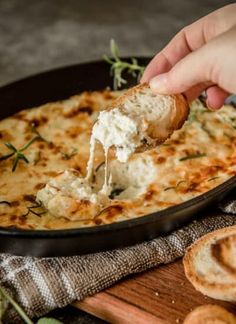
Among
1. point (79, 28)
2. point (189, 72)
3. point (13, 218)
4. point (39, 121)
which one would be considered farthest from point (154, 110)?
point (79, 28)

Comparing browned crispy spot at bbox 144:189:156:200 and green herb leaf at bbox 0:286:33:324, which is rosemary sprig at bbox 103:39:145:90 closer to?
browned crispy spot at bbox 144:189:156:200

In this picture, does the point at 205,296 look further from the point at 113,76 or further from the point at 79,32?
the point at 79,32

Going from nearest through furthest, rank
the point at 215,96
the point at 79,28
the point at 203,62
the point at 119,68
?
the point at 203,62, the point at 215,96, the point at 119,68, the point at 79,28

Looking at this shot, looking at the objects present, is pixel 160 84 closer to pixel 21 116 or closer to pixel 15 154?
pixel 15 154

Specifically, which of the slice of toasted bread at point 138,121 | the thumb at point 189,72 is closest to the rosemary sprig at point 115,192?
the slice of toasted bread at point 138,121

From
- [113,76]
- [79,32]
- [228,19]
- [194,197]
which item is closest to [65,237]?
[194,197]

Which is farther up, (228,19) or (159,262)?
(228,19)

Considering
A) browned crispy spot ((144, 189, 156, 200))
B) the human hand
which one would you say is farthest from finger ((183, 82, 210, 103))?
browned crispy spot ((144, 189, 156, 200))
